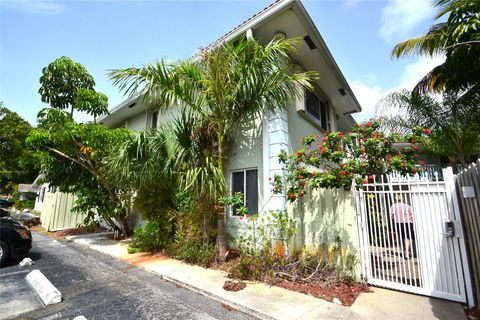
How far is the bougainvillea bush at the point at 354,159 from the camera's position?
Result: 15.3ft

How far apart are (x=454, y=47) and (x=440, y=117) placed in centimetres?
354

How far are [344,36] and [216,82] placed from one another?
5185 millimetres

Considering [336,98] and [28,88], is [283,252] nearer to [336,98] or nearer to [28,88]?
[336,98]

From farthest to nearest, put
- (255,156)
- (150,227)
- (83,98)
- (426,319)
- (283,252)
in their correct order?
1. (83,98)
2. (150,227)
3. (255,156)
4. (283,252)
5. (426,319)

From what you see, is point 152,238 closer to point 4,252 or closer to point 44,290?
point 44,290

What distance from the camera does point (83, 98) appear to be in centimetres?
948

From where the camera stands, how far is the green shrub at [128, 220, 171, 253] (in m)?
7.21

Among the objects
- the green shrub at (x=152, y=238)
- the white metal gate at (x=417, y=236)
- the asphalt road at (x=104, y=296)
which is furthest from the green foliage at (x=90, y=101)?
the white metal gate at (x=417, y=236)

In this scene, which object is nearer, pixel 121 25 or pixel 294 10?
pixel 294 10

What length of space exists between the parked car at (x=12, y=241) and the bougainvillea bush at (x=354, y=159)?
281 inches

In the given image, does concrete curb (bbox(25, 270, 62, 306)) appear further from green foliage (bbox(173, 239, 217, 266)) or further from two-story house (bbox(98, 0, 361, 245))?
two-story house (bbox(98, 0, 361, 245))

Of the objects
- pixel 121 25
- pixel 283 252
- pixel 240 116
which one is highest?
pixel 121 25

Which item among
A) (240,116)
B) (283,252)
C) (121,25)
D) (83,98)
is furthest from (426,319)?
(83,98)

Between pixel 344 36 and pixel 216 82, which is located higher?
pixel 344 36
